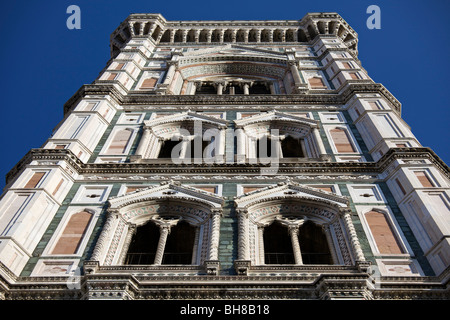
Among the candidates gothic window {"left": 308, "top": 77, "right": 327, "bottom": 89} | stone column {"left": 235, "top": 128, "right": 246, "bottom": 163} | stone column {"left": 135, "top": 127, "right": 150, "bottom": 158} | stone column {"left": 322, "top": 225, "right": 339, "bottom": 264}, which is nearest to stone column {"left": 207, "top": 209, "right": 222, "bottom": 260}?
stone column {"left": 322, "top": 225, "right": 339, "bottom": 264}

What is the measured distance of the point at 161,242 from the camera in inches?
391

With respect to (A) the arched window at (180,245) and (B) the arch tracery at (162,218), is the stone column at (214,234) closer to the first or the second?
(B) the arch tracery at (162,218)

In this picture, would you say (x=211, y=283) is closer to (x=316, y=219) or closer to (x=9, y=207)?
(x=316, y=219)

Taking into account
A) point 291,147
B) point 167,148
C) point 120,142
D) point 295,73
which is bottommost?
point 120,142

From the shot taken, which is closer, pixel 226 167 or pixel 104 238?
pixel 104 238

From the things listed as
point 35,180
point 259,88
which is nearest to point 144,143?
point 35,180

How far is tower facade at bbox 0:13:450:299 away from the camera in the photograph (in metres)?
8.55

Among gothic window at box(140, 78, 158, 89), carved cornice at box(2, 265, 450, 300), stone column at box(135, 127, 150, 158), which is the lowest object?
carved cornice at box(2, 265, 450, 300)

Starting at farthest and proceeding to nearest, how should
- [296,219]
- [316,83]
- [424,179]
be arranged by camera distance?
[316,83] < [424,179] < [296,219]

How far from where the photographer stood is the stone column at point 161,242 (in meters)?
9.40

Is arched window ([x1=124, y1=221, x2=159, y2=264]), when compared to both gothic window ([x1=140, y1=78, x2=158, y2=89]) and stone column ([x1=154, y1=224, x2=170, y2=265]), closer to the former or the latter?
stone column ([x1=154, y1=224, x2=170, y2=265])

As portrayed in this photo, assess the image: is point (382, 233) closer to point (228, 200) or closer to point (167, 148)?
point (228, 200)

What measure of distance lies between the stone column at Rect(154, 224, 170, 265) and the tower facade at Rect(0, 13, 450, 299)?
3 centimetres

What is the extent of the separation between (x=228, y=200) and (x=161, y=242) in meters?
1.68
